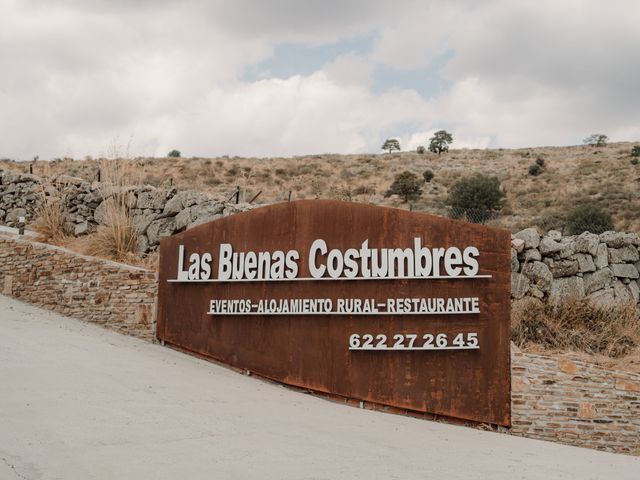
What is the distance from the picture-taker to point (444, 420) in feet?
36.4

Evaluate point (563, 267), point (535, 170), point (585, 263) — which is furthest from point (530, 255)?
point (535, 170)

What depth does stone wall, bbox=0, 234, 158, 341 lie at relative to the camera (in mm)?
14406

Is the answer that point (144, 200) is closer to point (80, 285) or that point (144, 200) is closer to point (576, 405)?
point (80, 285)

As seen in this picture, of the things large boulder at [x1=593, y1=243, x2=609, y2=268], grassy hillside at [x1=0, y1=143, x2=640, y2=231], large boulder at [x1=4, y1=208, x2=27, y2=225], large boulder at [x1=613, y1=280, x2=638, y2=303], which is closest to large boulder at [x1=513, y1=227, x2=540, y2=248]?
large boulder at [x1=593, y1=243, x2=609, y2=268]

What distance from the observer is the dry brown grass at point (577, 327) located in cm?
1202

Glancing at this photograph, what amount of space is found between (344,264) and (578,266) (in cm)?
597

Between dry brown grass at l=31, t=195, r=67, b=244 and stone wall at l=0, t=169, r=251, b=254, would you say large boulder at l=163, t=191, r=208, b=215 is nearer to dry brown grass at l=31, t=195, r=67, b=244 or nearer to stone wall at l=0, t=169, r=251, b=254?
stone wall at l=0, t=169, r=251, b=254

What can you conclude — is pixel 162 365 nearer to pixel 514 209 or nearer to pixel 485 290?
pixel 485 290

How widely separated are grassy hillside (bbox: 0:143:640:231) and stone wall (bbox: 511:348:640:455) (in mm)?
14228

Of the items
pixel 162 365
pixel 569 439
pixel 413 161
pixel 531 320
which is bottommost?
pixel 569 439

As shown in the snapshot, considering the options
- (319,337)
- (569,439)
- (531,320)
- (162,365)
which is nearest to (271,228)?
(319,337)

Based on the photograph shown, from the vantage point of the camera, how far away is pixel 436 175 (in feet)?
128

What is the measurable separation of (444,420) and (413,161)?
33.1 metres

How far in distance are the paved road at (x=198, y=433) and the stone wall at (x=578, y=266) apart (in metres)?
5.02
